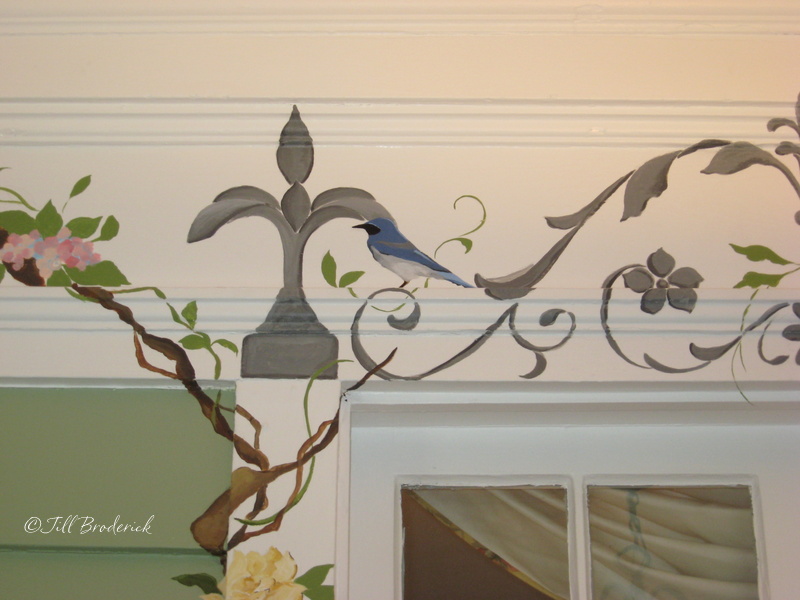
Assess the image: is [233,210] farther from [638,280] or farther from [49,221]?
[638,280]

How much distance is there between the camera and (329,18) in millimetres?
1032

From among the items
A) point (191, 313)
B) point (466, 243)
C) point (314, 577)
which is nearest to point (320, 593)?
point (314, 577)

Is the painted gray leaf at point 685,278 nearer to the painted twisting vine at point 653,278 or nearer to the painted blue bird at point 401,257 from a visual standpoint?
the painted twisting vine at point 653,278

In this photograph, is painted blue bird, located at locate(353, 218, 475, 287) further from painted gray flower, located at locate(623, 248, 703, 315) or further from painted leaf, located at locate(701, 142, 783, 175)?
painted leaf, located at locate(701, 142, 783, 175)

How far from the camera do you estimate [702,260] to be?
967 mm

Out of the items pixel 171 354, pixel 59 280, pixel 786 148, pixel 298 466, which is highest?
pixel 786 148

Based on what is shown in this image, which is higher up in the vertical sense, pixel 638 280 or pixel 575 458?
pixel 638 280

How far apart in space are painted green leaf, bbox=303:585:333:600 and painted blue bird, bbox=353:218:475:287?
410 millimetres

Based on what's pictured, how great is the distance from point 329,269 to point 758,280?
0.61 m

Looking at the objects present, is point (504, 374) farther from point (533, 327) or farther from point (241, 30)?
point (241, 30)

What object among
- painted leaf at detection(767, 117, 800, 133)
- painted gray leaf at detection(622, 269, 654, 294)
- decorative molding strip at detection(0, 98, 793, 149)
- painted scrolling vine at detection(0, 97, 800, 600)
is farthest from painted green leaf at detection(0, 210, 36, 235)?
painted leaf at detection(767, 117, 800, 133)

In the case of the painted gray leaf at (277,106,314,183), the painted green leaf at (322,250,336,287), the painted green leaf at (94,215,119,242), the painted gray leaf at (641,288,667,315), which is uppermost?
the painted gray leaf at (277,106,314,183)

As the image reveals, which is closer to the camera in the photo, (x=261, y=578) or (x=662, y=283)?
(x=261, y=578)

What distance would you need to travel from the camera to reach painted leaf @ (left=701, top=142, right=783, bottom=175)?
1.00m
